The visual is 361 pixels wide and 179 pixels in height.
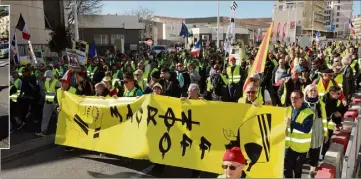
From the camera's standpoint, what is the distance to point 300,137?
4.77m

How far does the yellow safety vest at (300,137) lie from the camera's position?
187 inches

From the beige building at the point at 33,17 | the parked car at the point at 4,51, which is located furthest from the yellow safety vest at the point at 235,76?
Answer: the beige building at the point at 33,17

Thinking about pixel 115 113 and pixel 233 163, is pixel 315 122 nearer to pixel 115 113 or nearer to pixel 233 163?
pixel 233 163

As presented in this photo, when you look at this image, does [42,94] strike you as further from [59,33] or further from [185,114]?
[59,33]

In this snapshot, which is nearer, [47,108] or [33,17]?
[47,108]

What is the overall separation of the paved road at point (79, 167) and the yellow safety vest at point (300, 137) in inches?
60.5

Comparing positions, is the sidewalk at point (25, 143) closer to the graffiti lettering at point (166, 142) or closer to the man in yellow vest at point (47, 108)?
the man in yellow vest at point (47, 108)

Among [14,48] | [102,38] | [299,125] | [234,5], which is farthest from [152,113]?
[102,38]

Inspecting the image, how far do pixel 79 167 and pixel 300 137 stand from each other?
11.8 feet

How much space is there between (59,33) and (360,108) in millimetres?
28200

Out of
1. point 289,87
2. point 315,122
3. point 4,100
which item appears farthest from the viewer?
point 289,87

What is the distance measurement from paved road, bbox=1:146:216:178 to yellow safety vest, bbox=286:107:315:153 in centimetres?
154

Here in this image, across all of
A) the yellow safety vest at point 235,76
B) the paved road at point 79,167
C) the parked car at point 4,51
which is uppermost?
the parked car at point 4,51

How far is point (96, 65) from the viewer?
42.9 feet
